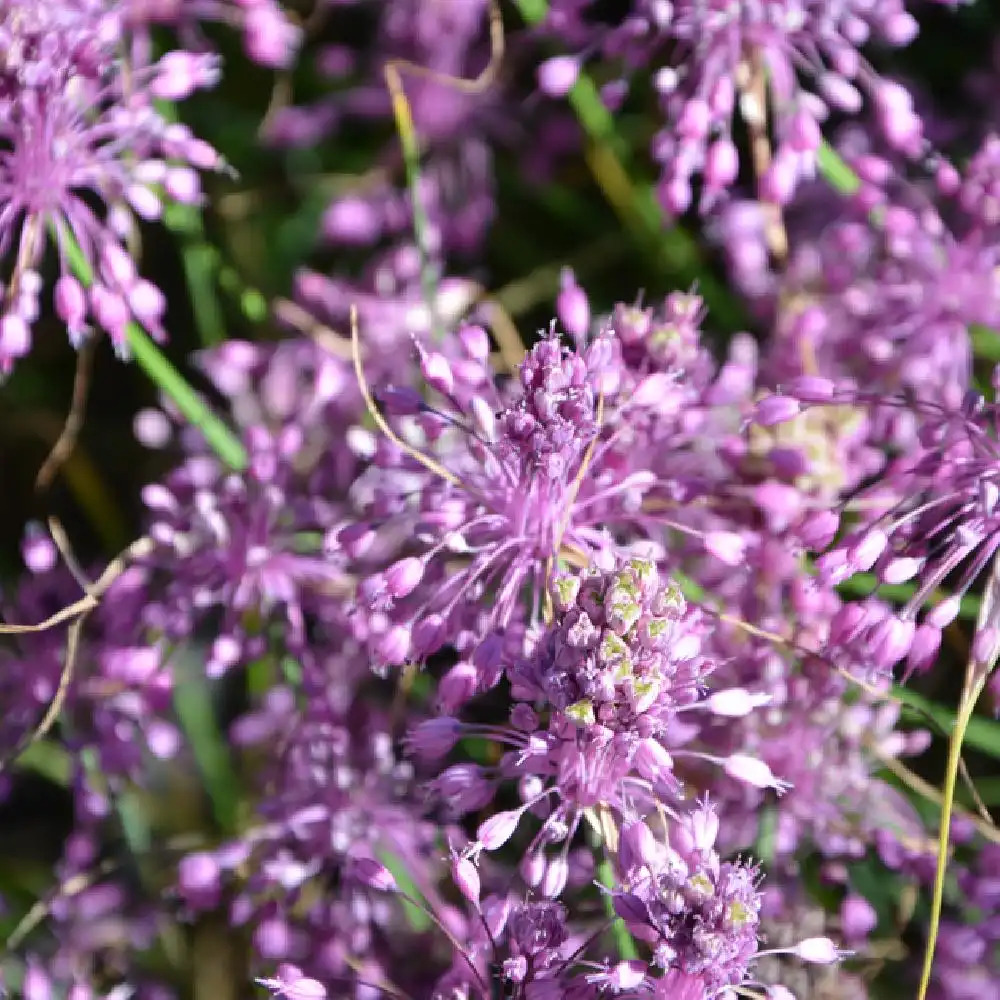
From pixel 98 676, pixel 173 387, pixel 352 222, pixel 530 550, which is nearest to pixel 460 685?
pixel 530 550

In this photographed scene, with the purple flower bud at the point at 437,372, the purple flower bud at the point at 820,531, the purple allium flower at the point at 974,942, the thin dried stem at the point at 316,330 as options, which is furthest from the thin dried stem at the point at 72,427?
the purple allium flower at the point at 974,942

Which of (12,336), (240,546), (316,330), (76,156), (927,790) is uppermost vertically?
(76,156)

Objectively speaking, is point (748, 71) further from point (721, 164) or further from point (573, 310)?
point (573, 310)

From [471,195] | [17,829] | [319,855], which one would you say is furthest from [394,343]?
[17,829]

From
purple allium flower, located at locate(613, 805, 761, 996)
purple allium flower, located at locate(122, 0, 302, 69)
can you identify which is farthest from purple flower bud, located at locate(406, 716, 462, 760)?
purple allium flower, located at locate(122, 0, 302, 69)

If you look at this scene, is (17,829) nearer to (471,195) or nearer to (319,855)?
(319,855)

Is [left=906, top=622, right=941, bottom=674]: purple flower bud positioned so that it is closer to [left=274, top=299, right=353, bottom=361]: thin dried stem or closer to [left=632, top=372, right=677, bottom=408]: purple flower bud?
[left=632, top=372, right=677, bottom=408]: purple flower bud
